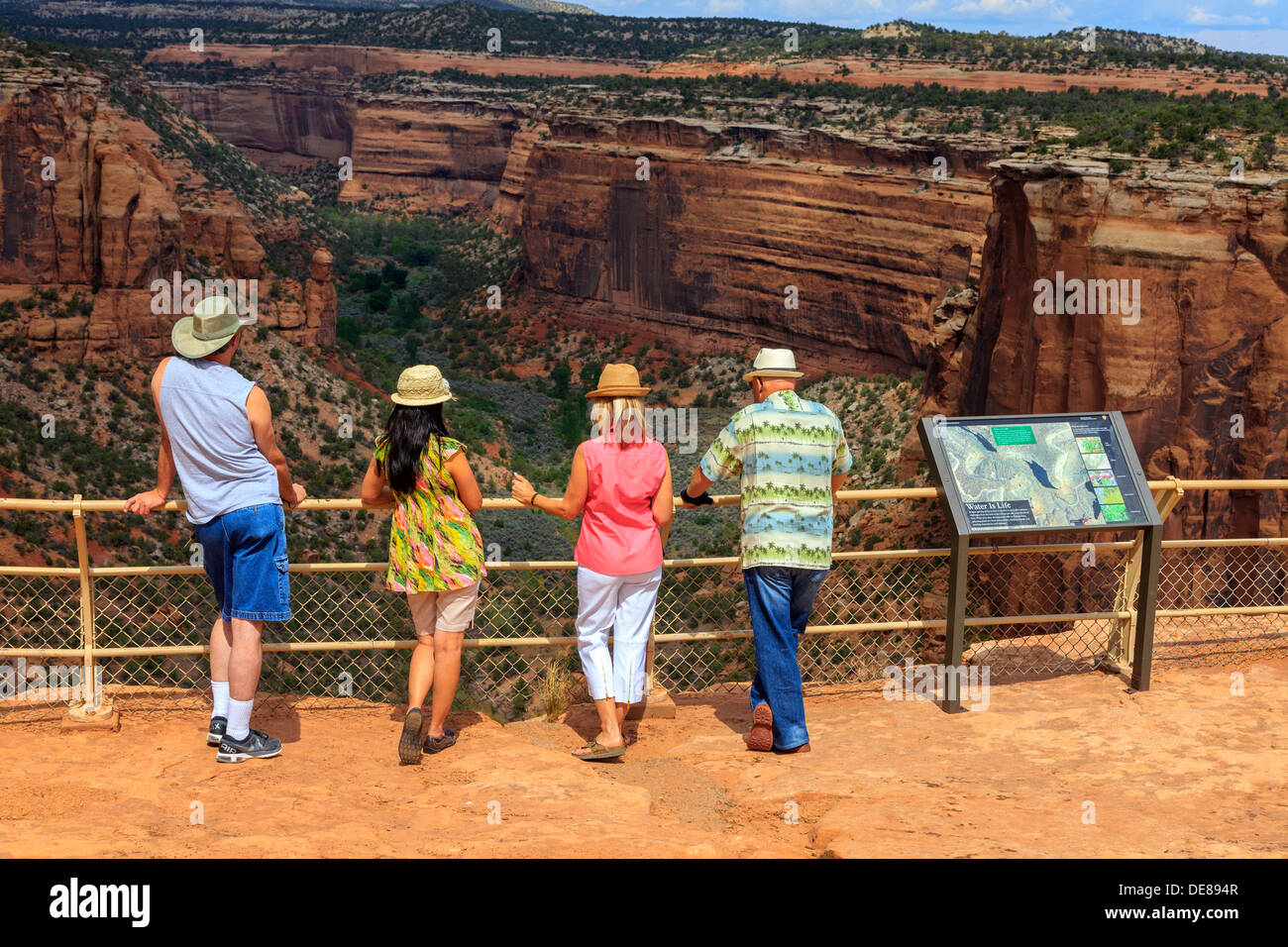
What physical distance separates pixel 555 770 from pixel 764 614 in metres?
1.55

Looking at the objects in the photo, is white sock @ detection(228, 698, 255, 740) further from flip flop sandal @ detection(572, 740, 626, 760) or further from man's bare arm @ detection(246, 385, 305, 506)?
flip flop sandal @ detection(572, 740, 626, 760)

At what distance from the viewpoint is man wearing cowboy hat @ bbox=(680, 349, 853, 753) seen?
7.39 metres

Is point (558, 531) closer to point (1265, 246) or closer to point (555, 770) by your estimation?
point (1265, 246)

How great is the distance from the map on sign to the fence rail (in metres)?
0.35

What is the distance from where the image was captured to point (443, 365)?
5172 centimetres

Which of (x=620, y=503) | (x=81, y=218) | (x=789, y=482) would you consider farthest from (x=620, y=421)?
(x=81, y=218)

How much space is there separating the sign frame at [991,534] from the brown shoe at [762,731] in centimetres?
143

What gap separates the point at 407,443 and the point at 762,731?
2.80 meters

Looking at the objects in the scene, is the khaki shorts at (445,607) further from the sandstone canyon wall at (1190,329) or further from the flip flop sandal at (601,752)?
the sandstone canyon wall at (1190,329)

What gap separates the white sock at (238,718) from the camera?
7.15m

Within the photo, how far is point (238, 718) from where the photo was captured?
7.16m

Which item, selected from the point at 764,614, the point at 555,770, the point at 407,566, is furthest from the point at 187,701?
the point at 764,614
